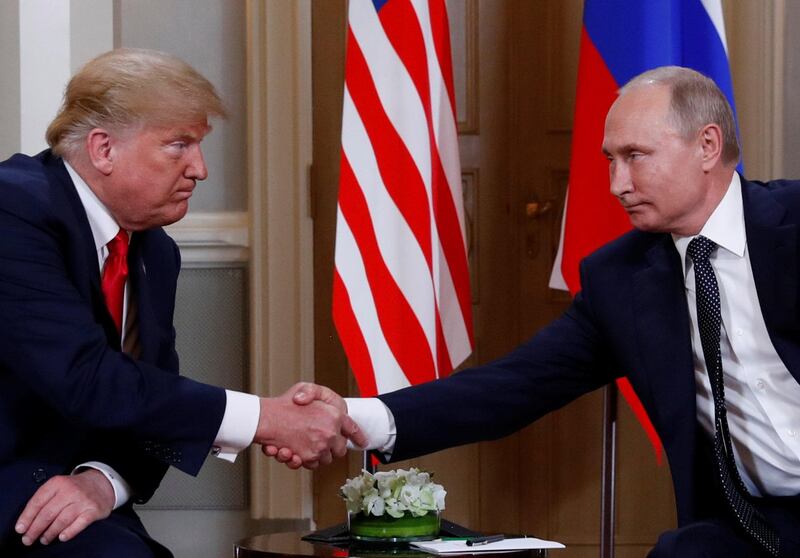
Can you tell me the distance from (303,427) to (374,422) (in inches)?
7.8

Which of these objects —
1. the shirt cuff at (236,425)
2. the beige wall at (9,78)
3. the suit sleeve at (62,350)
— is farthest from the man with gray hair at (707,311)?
the beige wall at (9,78)

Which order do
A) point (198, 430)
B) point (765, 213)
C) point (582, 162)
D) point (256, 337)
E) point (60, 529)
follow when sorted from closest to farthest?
point (60, 529) < point (198, 430) < point (765, 213) < point (582, 162) < point (256, 337)

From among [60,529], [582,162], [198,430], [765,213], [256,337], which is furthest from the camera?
[256,337]

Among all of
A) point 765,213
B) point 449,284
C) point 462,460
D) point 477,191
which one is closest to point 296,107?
point 477,191

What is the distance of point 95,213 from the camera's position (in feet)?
7.29

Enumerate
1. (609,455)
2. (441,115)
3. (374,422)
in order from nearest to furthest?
1. (374,422)
2. (609,455)
3. (441,115)

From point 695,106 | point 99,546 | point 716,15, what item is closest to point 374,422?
point 99,546

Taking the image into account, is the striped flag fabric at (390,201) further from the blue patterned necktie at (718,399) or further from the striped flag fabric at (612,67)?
the blue patterned necktie at (718,399)

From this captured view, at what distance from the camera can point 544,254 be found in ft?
13.7

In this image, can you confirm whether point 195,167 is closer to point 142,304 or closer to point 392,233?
point 142,304

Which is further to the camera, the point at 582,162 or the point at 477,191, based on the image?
the point at 477,191

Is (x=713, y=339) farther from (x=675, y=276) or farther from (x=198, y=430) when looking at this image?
(x=198, y=430)

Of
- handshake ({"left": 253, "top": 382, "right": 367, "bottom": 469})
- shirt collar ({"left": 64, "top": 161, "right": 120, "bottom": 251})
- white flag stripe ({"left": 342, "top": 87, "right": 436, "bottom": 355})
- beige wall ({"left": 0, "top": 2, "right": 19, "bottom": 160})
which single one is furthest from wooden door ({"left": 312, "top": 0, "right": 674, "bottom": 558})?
shirt collar ({"left": 64, "top": 161, "right": 120, "bottom": 251})

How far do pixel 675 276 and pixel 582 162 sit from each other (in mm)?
1036
